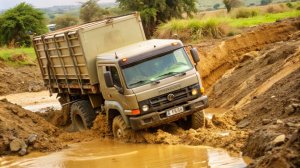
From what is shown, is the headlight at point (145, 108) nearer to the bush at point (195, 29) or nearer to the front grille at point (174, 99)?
the front grille at point (174, 99)

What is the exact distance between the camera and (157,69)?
1272cm

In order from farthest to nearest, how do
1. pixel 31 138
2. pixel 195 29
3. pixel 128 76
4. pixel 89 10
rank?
pixel 89 10, pixel 195 29, pixel 31 138, pixel 128 76

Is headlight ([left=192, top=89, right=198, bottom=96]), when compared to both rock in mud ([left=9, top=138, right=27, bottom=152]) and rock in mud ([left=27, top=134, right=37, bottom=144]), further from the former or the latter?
rock in mud ([left=9, top=138, right=27, bottom=152])

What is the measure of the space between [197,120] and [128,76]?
1897mm

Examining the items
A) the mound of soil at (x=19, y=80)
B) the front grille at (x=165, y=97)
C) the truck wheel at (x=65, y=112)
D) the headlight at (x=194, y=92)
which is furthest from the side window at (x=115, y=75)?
the mound of soil at (x=19, y=80)

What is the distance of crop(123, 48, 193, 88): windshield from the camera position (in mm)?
12562

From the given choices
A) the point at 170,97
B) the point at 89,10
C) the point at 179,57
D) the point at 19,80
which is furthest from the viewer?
the point at 89,10

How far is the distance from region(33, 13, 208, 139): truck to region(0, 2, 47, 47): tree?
27907mm

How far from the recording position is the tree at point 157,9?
1451 inches

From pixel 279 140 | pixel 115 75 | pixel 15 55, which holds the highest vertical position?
pixel 115 75

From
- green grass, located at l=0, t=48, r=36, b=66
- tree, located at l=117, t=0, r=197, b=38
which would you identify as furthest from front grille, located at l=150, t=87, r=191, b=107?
tree, located at l=117, t=0, r=197, b=38

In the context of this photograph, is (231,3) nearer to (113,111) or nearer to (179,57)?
(113,111)

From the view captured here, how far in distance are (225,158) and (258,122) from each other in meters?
2.47

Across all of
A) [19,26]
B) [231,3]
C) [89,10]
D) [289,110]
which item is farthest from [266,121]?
[89,10]
